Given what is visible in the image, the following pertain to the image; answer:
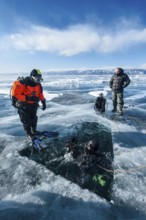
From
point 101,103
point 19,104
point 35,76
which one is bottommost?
point 101,103

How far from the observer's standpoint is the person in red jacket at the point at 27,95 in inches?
210

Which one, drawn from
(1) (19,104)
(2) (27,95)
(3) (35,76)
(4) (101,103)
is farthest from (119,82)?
(1) (19,104)

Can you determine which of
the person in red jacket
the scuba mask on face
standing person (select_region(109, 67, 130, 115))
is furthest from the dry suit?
standing person (select_region(109, 67, 130, 115))

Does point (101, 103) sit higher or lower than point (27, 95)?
lower

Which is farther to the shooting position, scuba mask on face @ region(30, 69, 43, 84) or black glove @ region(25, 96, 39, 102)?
black glove @ region(25, 96, 39, 102)

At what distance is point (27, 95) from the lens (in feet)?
18.0

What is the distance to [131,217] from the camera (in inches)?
114

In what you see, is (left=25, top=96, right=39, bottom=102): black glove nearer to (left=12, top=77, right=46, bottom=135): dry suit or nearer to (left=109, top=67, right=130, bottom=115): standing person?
(left=12, top=77, right=46, bottom=135): dry suit

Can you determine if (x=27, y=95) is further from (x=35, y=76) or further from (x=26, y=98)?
(x=35, y=76)

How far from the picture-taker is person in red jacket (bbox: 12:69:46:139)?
5336 millimetres

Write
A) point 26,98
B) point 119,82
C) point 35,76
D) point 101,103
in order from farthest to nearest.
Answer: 1. point 101,103
2. point 119,82
3. point 26,98
4. point 35,76

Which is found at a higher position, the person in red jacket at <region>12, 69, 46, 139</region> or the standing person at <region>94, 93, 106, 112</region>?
the person in red jacket at <region>12, 69, 46, 139</region>

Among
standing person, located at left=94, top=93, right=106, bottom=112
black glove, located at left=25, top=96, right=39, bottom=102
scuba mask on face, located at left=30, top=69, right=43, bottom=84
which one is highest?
scuba mask on face, located at left=30, top=69, right=43, bottom=84

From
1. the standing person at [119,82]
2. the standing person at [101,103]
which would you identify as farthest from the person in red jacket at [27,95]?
the standing person at [101,103]
